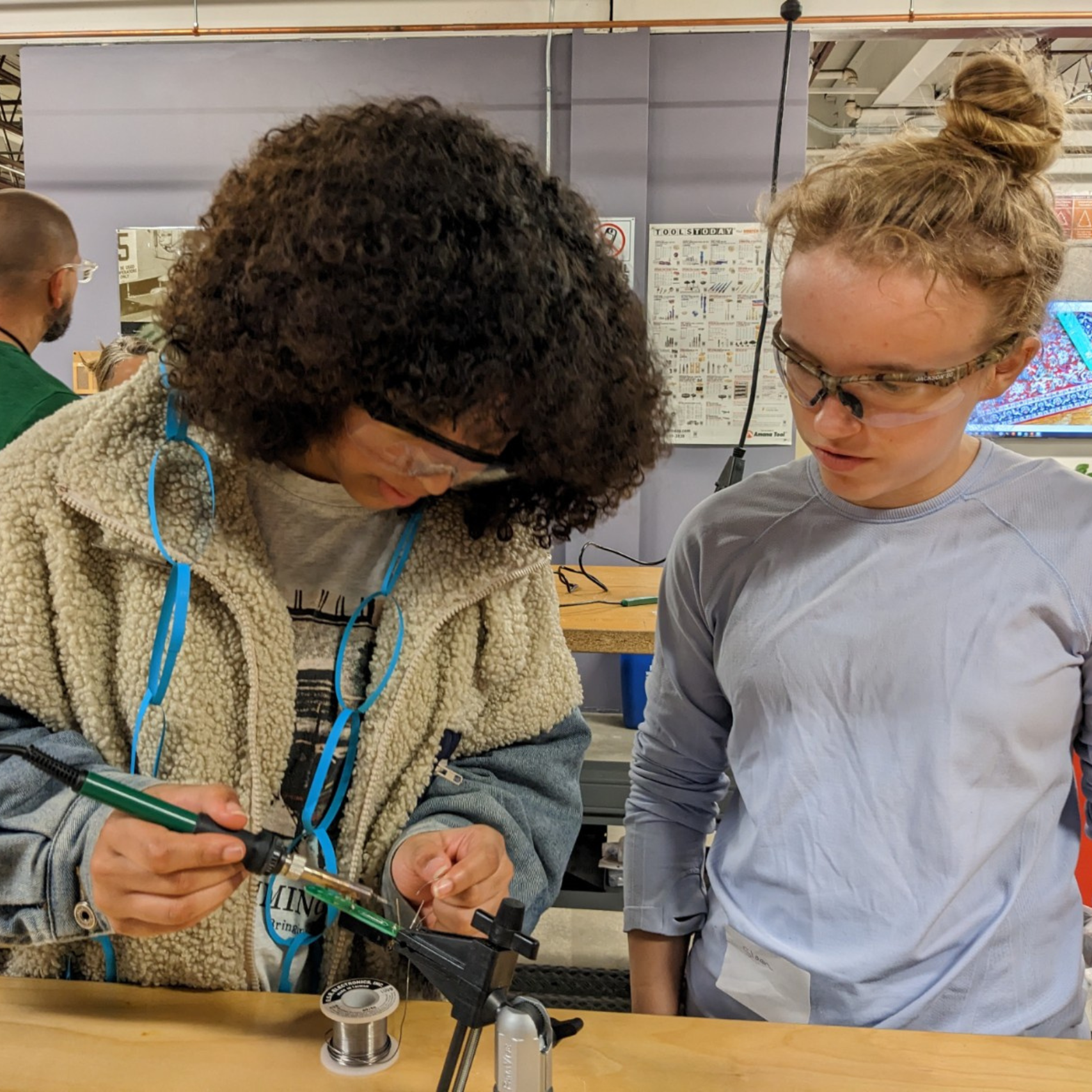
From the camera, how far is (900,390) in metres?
0.82

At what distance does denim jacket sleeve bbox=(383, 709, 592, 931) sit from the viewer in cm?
94

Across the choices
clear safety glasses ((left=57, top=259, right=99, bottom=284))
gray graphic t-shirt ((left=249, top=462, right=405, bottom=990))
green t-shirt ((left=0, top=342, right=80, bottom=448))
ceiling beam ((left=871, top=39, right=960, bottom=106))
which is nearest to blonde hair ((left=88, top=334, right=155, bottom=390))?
clear safety glasses ((left=57, top=259, right=99, bottom=284))

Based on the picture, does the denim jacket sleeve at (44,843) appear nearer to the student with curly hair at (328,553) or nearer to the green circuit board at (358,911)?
the student with curly hair at (328,553)

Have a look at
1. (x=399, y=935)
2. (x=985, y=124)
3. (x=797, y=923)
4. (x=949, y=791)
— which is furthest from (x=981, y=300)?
(x=399, y=935)

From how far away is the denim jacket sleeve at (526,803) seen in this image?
941mm

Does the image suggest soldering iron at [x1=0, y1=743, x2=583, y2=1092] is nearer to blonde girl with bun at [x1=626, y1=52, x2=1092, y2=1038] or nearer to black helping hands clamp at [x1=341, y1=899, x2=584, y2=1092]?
black helping hands clamp at [x1=341, y1=899, x2=584, y2=1092]

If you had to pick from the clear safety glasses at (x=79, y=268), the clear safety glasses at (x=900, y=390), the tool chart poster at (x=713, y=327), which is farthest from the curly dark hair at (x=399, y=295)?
the tool chart poster at (x=713, y=327)

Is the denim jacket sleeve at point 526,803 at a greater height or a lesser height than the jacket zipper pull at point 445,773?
lesser

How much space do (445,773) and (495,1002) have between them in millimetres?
313

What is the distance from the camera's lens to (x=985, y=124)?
0.85 m

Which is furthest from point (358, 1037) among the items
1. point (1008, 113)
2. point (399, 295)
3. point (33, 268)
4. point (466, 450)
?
point (33, 268)

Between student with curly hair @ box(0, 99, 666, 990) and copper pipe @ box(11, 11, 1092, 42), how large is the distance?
9.21 ft

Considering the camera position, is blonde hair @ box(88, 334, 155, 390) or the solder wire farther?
blonde hair @ box(88, 334, 155, 390)

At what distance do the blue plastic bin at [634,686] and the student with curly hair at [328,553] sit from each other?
201 cm
